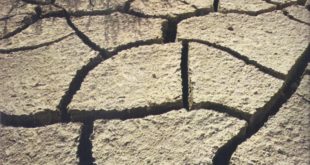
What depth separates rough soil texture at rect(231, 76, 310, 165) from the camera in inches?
64.9

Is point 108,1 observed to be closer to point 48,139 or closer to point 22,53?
point 22,53

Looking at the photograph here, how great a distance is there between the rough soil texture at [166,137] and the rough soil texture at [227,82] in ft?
0.28

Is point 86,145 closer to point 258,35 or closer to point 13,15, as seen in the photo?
point 258,35

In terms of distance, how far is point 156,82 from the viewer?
200 cm

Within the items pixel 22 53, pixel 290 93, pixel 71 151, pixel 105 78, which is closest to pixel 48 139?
pixel 71 151

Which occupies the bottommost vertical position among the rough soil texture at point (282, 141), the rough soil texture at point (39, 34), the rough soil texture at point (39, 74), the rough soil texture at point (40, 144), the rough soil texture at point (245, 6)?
the rough soil texture at point (40, 144)

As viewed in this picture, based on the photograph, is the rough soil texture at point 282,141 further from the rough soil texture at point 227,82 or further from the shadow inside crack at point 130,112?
the shadow inside crack at point 130,112

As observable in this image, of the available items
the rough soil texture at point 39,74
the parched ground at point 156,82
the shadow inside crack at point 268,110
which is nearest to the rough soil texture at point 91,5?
the parched ground at point 156,82

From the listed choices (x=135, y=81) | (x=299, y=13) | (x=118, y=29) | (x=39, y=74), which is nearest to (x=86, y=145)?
(x=135, y=81)

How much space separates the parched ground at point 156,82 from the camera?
1725 millimetres

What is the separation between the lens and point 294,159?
1.65m

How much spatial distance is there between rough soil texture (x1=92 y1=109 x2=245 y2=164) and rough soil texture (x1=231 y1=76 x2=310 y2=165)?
85mm

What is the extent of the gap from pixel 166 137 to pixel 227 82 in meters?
0.40

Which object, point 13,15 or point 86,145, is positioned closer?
point 86,145
